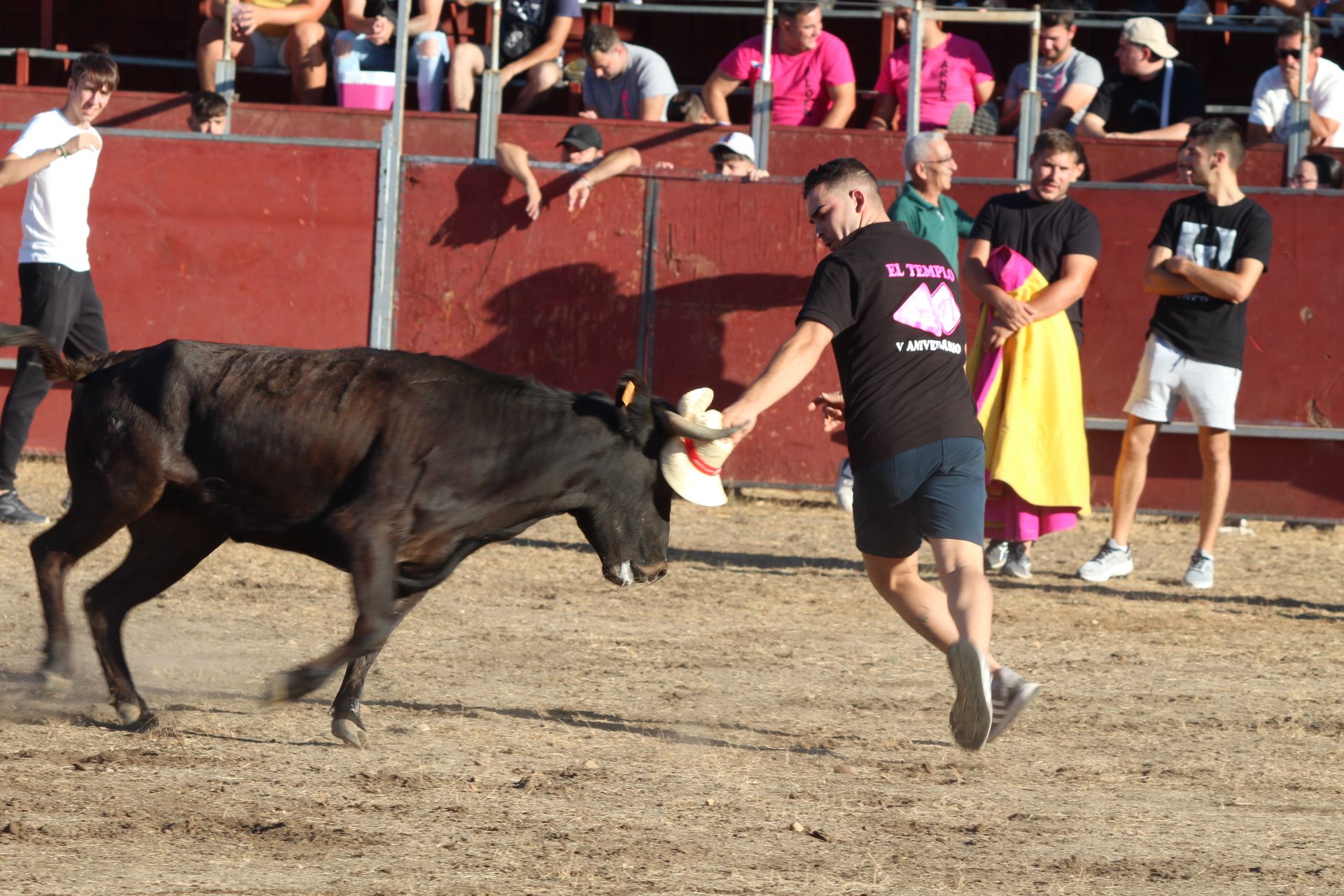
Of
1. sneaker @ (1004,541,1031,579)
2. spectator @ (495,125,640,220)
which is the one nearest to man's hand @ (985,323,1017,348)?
sneaker @ (1004,541,1031,579)

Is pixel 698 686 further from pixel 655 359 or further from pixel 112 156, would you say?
pixel 112 156

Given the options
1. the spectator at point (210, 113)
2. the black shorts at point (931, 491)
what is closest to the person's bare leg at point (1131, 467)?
the black shorts at point (931, 491)

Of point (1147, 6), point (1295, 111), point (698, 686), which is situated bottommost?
point (698, 686)

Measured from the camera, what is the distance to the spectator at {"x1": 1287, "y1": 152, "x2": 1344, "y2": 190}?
923 cm

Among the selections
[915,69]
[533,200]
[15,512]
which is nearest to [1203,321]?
[915,69]

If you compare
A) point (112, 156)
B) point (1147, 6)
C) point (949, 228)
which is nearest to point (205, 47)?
point (112, 156)

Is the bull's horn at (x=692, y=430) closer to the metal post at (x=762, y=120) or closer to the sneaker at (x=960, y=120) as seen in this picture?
the metal post at (x=762, y=120)

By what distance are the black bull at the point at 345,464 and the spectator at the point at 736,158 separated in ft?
16.9

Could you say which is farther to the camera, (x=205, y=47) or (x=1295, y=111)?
(x=205, y=47)

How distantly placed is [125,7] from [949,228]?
8790mm

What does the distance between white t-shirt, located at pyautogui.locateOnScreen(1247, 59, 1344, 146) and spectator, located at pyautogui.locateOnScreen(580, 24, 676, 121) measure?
3.75 meters

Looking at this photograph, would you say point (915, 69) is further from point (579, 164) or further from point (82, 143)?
point (82, 143)

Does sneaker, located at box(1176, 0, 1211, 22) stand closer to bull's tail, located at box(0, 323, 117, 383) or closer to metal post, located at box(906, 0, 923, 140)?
metal post, located at box(906, 0, 923, 140)

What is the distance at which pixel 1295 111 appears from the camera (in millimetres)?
9820
